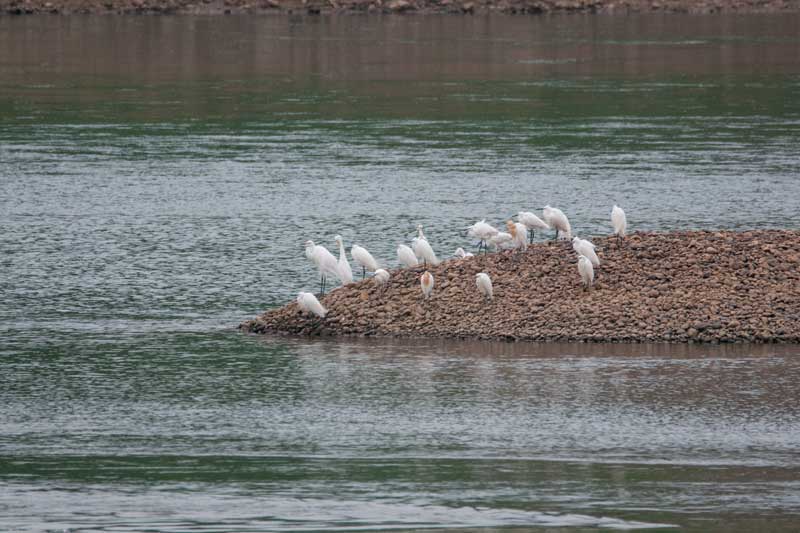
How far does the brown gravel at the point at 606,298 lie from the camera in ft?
86.6

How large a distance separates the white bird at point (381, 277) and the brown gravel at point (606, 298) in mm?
124

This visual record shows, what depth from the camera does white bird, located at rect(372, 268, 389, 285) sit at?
2803cm

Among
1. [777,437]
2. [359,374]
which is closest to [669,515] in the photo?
[777,437]

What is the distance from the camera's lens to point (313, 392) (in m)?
23.8

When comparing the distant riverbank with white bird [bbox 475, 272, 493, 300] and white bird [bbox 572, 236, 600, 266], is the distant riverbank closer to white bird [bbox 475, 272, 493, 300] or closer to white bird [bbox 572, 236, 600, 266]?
white bird [bbox 572, 236, 600, 266]

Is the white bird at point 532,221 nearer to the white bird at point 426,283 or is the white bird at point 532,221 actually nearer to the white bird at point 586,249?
the white bird at point 586,249

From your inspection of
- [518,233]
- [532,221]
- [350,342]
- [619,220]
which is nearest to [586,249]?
[518,233]

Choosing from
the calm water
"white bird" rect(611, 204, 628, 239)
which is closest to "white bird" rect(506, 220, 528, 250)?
"white bird" rect(611, 204, 628, 239)

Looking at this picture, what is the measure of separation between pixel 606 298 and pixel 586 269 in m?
0.68

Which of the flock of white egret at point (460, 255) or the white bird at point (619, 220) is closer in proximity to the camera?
the flock of white egret at point (460, 255)

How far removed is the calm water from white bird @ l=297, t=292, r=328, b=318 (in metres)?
0.69

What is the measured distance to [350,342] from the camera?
88.3 feet

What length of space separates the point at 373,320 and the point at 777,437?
8.78 meters

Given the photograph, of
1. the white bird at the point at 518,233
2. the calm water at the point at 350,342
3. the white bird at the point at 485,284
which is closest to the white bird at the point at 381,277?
the calm water at the point at 350,342
